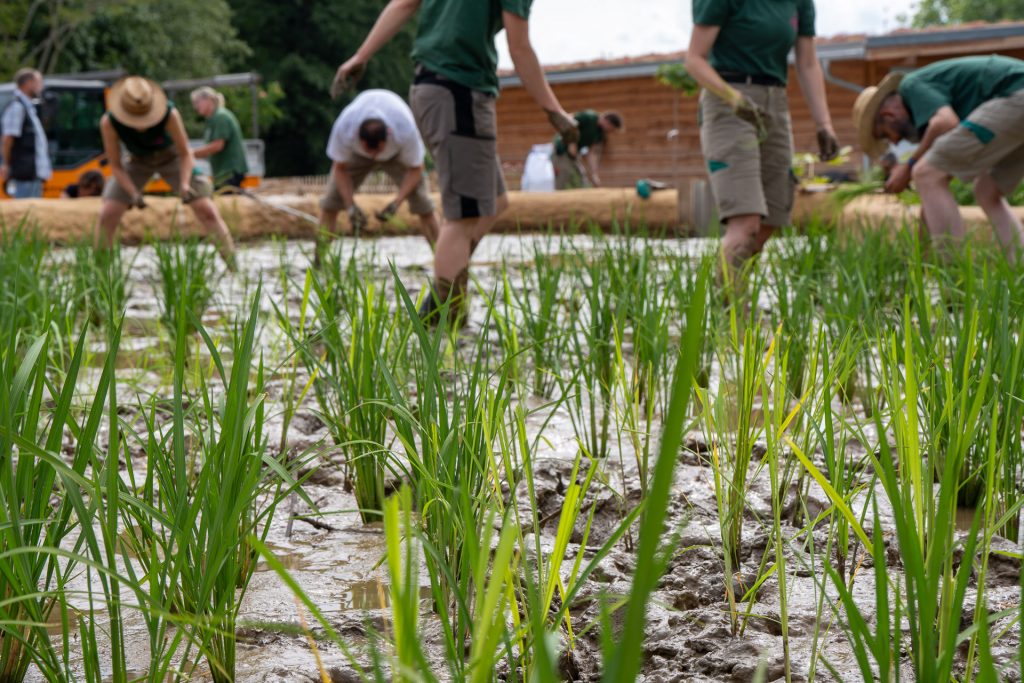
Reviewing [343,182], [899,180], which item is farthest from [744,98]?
[343,182]

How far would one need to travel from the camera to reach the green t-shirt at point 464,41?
3.61 meters

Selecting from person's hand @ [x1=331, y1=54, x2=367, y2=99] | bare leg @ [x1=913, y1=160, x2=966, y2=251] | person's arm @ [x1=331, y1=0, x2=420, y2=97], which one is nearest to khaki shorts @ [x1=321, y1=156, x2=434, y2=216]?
person's hand @ [x1=331, y1=54, x2=367, y2=99]

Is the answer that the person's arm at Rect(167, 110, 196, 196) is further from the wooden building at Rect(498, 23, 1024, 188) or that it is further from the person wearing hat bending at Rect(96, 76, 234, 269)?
the wooden building at Rect(498, 23, 1024, 188)

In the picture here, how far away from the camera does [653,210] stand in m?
10.9

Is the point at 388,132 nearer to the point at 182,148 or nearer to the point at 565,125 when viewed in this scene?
the point at 182,148

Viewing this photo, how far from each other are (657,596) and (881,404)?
1.28 meters

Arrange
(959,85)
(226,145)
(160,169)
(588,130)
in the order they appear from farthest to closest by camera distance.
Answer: (588,130)
(226,145)
(160,169)
(959,85)

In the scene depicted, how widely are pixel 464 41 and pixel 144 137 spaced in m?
3.01

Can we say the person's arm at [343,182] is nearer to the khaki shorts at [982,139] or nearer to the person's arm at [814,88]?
the person's arm at [814,88]

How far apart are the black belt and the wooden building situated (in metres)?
10.9

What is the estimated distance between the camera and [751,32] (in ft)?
13.2

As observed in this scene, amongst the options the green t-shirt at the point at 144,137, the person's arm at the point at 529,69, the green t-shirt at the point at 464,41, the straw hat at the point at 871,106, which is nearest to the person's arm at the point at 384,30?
the green t-shirt at the point at 464,41

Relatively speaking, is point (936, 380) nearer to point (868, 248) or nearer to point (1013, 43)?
point (868, 248)

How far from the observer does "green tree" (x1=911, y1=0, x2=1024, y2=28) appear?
48156 mm
